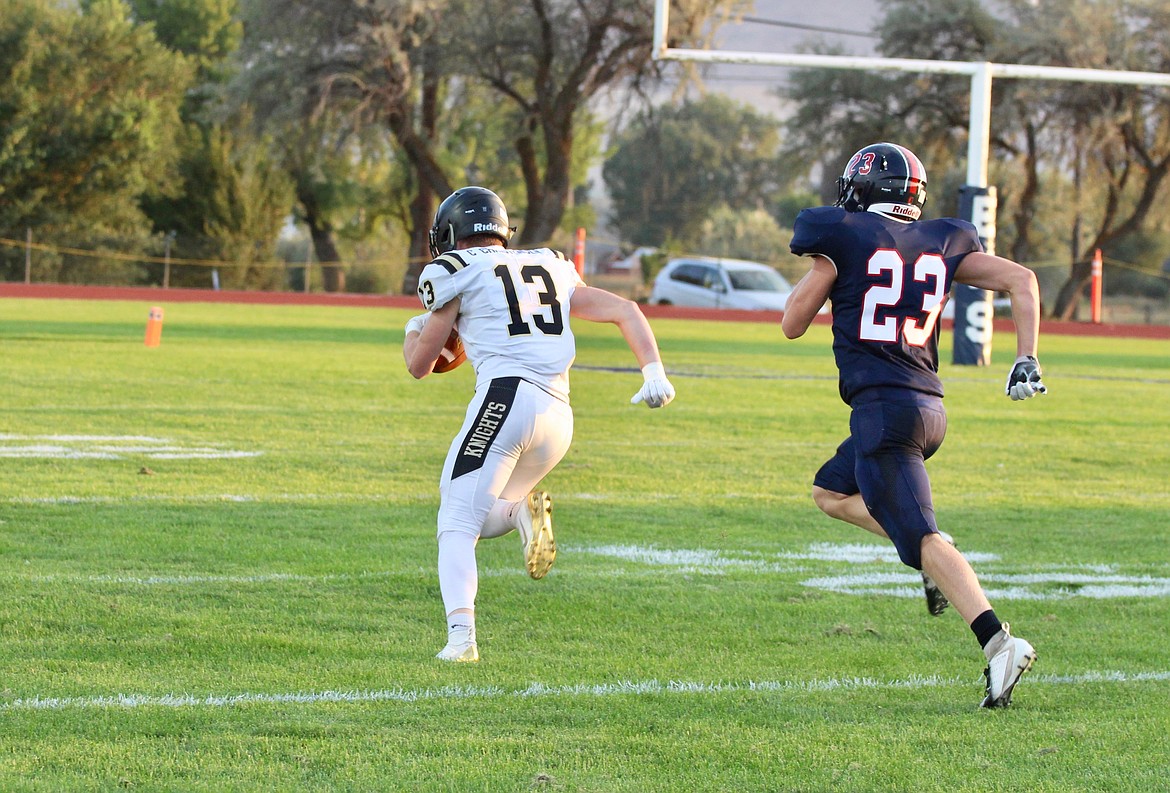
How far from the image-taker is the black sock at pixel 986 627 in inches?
169

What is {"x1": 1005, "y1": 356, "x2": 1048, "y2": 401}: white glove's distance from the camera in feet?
14.7

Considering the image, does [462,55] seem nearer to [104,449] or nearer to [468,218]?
[104,449]

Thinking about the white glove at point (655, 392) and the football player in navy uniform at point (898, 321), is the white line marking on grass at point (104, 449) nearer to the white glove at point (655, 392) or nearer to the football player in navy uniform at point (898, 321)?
the white glove at point (655, 392)

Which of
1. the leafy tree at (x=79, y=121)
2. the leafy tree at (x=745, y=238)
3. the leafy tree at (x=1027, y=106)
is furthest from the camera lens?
the leafy tree at (x=745, y=238)

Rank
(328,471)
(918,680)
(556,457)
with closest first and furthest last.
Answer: (918,680)
(556,457)
(328,471)

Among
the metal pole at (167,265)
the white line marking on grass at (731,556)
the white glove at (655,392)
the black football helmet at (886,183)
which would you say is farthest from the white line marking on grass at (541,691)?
the metal pole at (167,265)

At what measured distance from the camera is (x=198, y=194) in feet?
150

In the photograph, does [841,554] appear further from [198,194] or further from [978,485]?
[198,194]

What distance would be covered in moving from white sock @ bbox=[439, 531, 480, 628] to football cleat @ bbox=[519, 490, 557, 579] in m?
0.18

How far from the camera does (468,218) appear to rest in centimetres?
497

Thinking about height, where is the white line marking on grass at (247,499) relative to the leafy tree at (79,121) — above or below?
below

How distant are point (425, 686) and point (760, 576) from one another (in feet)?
7.30

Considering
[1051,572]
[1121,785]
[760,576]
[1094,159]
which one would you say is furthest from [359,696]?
[1094,159]

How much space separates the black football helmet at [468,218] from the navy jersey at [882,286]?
1.02 m
